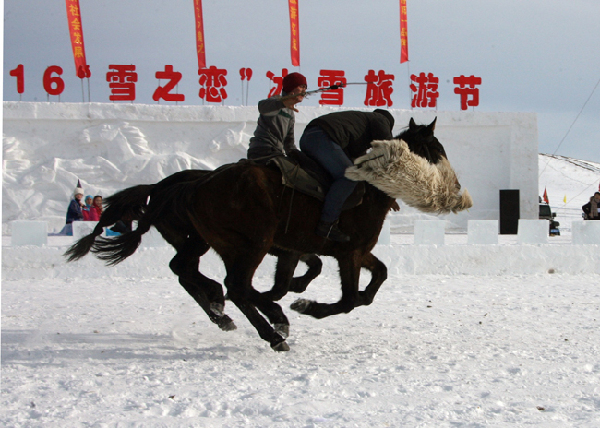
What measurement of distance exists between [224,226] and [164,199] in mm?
691

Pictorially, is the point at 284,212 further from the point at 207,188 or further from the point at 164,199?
the point at 164,199

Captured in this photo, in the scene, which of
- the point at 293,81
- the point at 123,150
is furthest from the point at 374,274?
the point at 123,150

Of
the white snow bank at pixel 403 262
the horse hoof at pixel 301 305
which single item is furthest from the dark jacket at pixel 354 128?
the white snow bank at pixel 403 262

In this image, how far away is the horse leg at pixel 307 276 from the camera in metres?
5.30

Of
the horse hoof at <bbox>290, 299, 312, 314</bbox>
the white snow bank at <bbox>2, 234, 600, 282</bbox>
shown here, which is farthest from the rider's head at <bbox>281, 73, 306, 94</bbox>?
the white snow bank at <bbox>2, 234, 600, 282</bbox>

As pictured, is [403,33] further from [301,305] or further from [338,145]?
[301,305]

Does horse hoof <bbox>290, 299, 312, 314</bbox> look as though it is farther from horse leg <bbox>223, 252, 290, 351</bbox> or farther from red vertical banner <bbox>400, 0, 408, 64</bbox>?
red vertical banner <bbox>400, 0, 408, 64</bbox>

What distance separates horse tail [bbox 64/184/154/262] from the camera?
17.2 feet

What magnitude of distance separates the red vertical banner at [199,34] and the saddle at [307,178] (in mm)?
17713

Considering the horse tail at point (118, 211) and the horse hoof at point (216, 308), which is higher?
the horse tail at point (118, 211)

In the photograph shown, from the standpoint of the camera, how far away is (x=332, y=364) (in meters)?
4.12

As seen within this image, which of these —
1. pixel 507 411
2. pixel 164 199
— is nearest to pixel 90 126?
pixel 164 199

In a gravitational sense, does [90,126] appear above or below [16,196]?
above

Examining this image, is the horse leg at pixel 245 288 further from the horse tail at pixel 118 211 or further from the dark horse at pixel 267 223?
the horse tail at pixel 118 211
